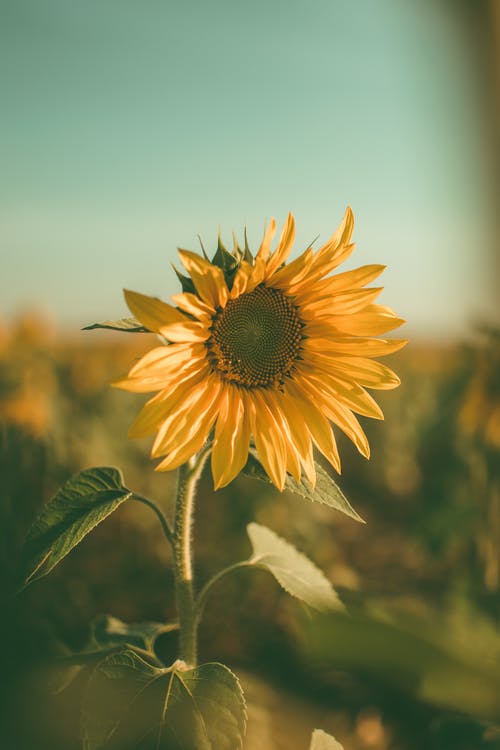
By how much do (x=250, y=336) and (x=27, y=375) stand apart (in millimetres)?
3143

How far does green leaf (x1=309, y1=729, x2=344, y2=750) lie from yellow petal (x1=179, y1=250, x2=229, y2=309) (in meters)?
0.73

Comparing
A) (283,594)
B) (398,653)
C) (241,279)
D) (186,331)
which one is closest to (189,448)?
(186,331)

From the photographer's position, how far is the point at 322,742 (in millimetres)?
954

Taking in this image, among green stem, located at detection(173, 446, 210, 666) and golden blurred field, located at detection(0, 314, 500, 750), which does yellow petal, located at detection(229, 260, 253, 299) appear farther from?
golden blurred field, located at detection(0, 314, 500, 750)

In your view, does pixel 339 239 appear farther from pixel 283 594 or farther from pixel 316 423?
pixel 283 594

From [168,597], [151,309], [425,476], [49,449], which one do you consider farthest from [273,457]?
[425,476]

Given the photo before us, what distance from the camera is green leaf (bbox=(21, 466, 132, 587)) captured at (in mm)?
982

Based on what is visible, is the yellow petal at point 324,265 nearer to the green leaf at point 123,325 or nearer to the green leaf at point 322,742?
the green leaf at point 123,325

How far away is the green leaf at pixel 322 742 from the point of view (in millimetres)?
940

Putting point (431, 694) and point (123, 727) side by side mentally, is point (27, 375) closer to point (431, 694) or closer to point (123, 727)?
point (123, 727)

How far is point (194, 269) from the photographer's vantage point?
39.1 inches

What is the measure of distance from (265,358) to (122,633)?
66 centimetres

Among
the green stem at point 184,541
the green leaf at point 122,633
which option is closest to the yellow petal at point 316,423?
the green stem at point 184,541

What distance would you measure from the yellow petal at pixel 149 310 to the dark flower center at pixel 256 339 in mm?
188
